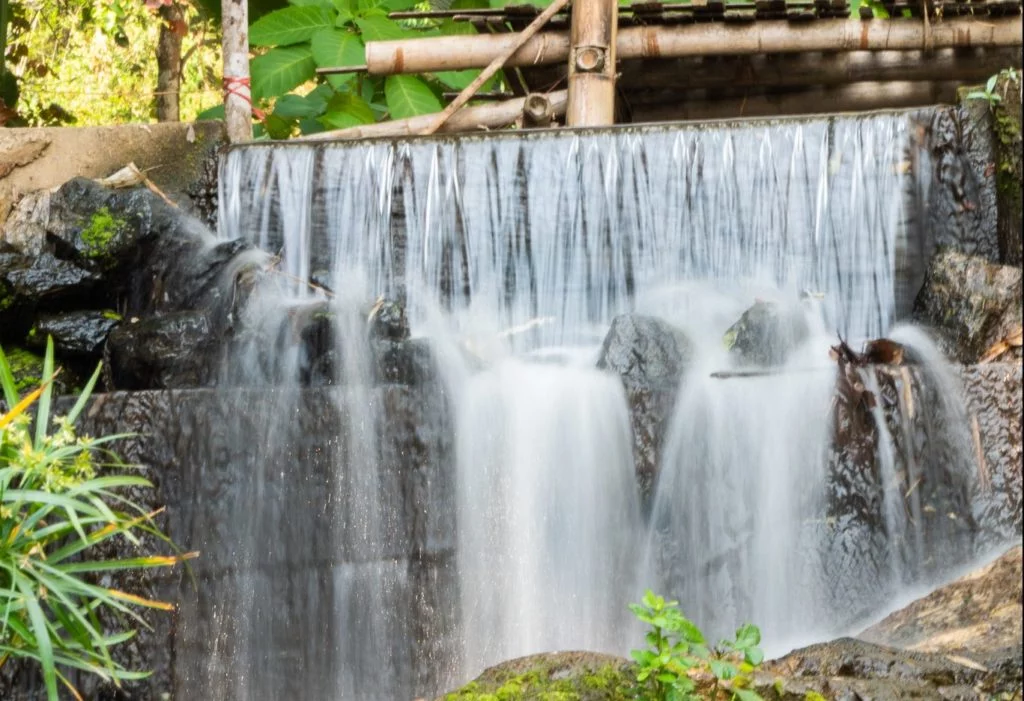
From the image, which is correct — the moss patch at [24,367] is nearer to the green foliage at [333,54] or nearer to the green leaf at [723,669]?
the green foliage at [333,54]

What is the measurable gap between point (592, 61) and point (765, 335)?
283 cm

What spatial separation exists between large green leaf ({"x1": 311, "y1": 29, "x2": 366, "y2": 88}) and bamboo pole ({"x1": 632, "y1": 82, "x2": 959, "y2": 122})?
2.22 metres

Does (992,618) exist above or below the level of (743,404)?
below

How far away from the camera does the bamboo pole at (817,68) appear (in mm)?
8391

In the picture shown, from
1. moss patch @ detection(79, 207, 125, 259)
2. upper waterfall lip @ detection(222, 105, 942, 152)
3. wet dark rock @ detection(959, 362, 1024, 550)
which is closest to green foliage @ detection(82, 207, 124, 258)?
moss patch @ detection(79, 207, 125, 259)

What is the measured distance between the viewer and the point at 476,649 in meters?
5.03

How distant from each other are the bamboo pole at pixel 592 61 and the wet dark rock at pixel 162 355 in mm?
3081

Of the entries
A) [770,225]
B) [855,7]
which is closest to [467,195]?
[770,225]

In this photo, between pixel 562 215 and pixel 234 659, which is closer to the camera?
pixel 234 659

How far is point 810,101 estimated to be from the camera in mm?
9055

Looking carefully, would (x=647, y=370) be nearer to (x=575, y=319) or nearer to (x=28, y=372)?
(x=575, y=319)

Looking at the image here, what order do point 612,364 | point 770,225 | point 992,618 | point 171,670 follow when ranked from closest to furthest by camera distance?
point 992,618 < point 171,670 < point 612,364 < point 770,225

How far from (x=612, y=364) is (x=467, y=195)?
183cm

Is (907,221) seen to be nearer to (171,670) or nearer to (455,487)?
(455,487)
